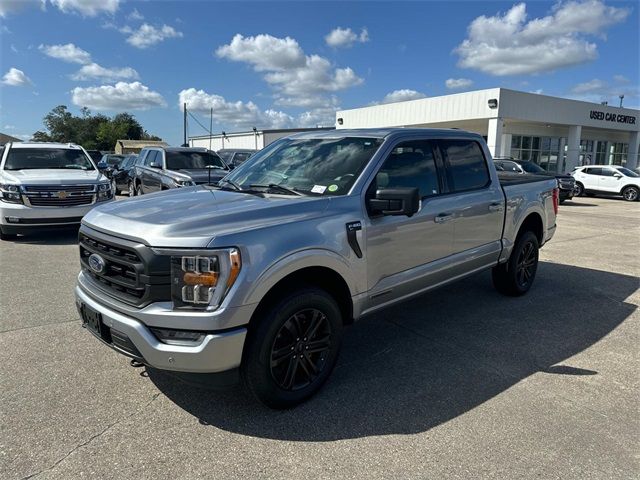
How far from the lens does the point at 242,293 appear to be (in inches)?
108

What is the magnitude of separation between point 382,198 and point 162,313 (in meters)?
1.67

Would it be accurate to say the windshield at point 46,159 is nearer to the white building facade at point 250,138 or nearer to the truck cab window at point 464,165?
the truck cab window at point 464,165

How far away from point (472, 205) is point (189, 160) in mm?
9385

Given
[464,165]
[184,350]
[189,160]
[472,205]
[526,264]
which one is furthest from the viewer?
[189,160]

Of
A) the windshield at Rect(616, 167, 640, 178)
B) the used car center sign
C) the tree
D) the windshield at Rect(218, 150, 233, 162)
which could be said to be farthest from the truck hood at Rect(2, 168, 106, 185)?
the tree

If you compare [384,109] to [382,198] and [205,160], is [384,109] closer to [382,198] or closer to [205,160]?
[205,160]

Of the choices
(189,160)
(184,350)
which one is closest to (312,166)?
(184,350)

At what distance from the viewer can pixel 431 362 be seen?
3.98 meters

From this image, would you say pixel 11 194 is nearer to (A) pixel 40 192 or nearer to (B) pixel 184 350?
(A) pixel 40 192

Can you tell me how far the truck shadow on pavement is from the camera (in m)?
3.09

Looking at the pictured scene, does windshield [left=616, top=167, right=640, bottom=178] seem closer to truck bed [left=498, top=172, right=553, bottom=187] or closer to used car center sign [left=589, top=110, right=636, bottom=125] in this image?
used car center sign [left=589, top=110, right=636, bottom=125]

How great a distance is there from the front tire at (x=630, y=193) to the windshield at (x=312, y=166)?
78.6ft

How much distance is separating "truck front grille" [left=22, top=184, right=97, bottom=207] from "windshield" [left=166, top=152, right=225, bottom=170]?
3130 millimetres

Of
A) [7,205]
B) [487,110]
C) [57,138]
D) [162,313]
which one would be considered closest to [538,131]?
[487,110]
